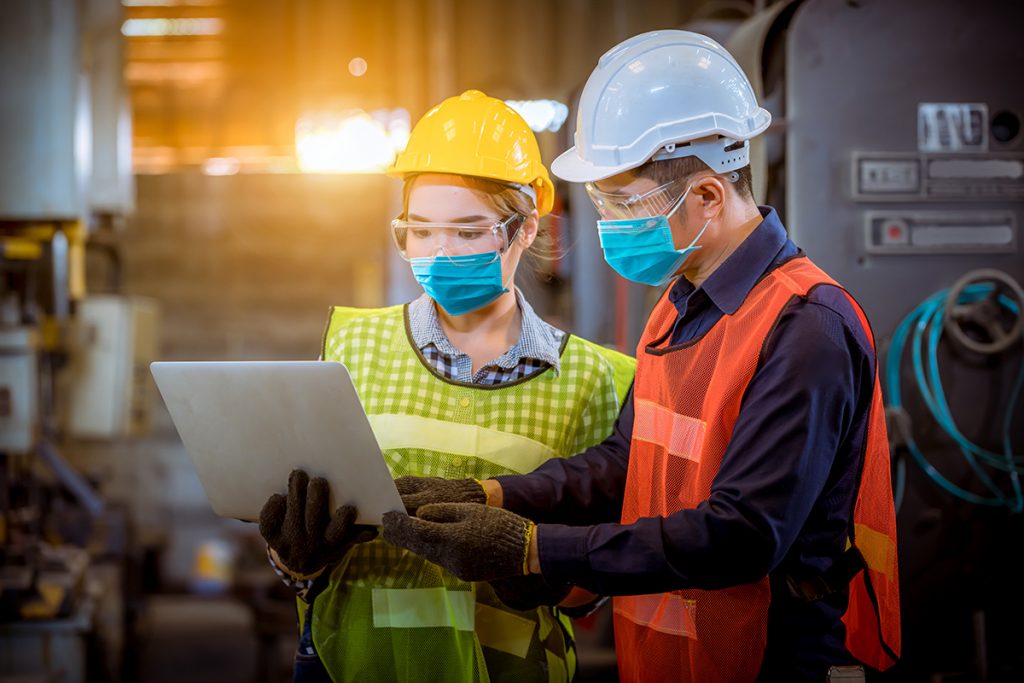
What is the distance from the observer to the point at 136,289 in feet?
20.2

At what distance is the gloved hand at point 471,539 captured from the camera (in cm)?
132

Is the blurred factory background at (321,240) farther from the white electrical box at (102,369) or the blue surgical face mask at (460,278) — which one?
the blue surgical face mask at (460,278)

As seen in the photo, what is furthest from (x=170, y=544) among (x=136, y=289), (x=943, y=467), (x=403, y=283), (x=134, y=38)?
(x=943, y=467)

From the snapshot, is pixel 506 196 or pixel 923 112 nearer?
pixel 506 196

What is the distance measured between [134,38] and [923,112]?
5248 millimetres

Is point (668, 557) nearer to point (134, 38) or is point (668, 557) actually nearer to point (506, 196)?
point (506, 196)

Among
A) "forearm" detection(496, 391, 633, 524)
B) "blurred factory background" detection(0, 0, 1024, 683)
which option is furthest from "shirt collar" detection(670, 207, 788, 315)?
"blurred factory background" detection(0, 0, 1024, 683)

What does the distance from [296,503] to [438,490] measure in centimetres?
22

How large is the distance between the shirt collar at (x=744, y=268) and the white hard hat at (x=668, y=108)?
4.5 inches

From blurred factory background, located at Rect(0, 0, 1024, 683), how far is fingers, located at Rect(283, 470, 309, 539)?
2.44 feet

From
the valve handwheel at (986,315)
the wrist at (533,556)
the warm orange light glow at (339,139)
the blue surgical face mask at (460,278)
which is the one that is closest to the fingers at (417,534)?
the wrist at (533,556)

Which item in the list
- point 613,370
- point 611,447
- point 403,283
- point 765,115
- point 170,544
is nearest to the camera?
point 765,115

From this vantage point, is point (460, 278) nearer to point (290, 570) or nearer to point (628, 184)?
point (628, 184)

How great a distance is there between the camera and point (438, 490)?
4.97 feet
